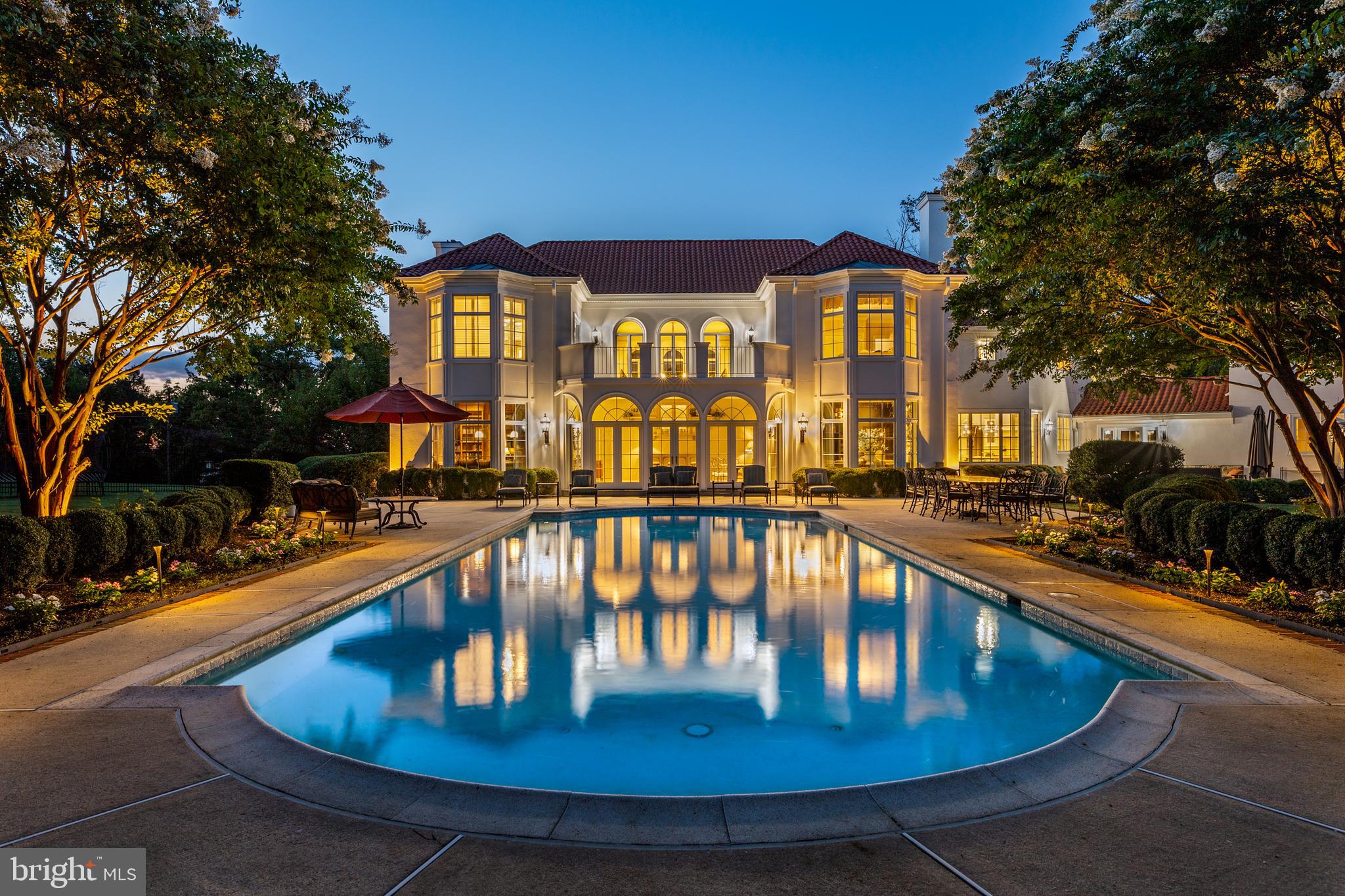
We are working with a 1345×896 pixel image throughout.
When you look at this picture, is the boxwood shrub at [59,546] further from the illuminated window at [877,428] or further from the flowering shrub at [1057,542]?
the illuminated window at [877,428]

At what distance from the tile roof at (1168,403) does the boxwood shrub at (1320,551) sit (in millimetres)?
15361

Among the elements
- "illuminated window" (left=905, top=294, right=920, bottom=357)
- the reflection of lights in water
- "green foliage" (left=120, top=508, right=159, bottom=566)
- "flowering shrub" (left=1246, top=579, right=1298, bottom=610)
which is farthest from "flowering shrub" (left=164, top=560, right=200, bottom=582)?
"illuminated window" (left=905, top=294, right=920, bottom=357)

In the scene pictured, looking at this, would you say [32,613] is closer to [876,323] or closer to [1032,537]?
[1032,537]

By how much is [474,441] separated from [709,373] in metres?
7.29

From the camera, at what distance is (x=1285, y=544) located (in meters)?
6.64

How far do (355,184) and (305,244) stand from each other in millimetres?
1501

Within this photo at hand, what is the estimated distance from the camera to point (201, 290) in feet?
28.0

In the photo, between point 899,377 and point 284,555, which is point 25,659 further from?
point 899,377

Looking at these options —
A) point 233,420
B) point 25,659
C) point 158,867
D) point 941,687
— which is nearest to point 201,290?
point 25,659

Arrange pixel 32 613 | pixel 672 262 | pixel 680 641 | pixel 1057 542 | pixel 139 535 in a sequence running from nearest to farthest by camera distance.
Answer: pixel 32 613 → pixel 680 641 → pixel 139 535 → pixel 1057 542 → pixel 672 262

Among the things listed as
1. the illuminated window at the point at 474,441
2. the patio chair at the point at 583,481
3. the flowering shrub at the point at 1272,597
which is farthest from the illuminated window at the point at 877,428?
the flowering shrub at the point at 1272,597

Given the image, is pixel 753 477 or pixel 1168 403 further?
pixel 1168 403

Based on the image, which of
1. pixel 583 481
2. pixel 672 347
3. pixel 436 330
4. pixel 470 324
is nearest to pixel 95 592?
pixel 583 481

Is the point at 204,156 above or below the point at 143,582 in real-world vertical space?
above
